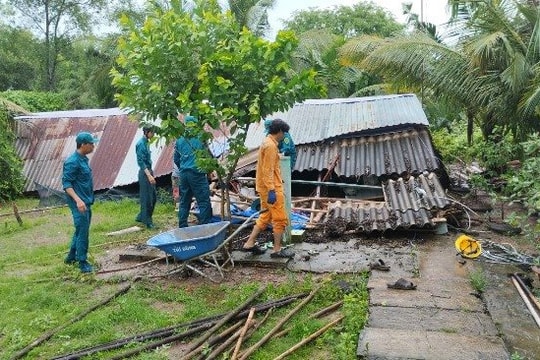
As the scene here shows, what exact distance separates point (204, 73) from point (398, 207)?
3.98 metres

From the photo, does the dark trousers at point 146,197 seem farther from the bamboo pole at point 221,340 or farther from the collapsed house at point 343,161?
the bamboo pole at point 221,340

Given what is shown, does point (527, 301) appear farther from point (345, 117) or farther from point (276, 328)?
point (345, 117)

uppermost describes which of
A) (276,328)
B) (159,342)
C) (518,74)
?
(518,74)

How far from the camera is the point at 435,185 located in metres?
8.38

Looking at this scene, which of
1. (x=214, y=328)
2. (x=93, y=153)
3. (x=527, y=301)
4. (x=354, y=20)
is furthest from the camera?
(x=354, y=20)

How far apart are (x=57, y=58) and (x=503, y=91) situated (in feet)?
95.2

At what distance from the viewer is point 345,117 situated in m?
10.9

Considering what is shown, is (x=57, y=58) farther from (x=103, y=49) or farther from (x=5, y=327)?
(x=5, y=327)

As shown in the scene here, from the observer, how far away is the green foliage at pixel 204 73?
5.80 meters

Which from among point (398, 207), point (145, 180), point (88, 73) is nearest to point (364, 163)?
point (398, 207)

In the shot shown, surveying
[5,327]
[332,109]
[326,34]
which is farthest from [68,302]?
[326,34]

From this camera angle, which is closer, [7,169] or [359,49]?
[7,169]

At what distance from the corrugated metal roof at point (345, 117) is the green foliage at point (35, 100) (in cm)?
1295

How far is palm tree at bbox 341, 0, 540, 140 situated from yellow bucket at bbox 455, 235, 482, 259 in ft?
9.57
